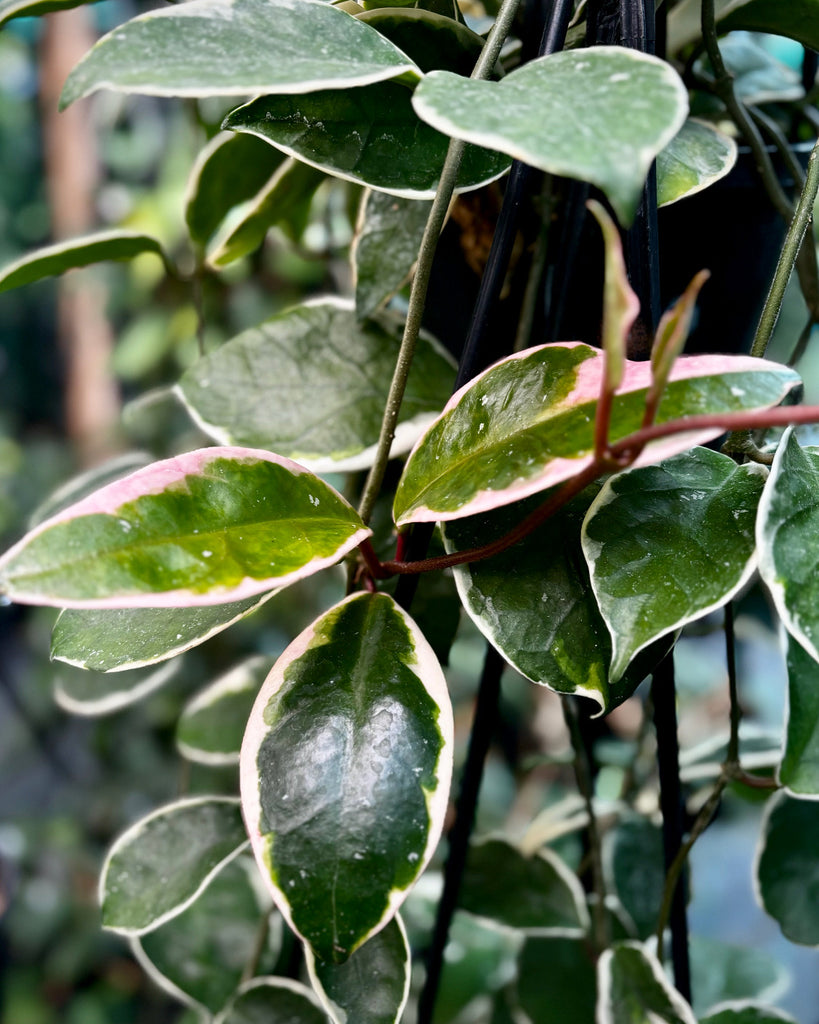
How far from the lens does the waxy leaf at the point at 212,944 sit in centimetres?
53

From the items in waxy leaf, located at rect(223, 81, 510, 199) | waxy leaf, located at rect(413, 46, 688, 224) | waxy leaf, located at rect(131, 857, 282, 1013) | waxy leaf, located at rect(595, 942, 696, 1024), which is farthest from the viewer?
waxy leaf, located at rect(131, 857, 282, 1013)

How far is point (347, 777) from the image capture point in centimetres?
28

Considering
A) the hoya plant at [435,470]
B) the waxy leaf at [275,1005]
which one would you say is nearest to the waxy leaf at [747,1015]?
the hoya plant at [435,470]

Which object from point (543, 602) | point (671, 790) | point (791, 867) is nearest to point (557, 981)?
point (791, 867)

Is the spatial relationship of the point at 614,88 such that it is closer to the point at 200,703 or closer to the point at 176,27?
the point at 176,27

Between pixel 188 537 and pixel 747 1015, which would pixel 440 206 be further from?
pixel 747 1015

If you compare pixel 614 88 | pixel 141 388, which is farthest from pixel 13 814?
pixel 614 88

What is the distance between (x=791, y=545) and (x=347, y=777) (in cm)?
17

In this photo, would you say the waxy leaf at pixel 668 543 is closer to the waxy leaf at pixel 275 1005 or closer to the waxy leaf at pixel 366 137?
the waxy leaf at pixel 366 137

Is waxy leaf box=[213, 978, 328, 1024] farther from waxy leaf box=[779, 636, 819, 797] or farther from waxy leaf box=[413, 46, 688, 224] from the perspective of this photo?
waxy leaf box=[413, 46, 688, 224]

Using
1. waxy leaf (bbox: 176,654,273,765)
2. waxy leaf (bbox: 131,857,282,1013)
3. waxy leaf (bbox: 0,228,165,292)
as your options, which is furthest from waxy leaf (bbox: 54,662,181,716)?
waxy leaf (bbox: 0,228,165,292)

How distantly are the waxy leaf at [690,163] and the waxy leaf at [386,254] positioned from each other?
0.12 meters

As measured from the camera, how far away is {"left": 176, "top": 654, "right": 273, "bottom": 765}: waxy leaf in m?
0.55

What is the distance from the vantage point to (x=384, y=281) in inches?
16.1
